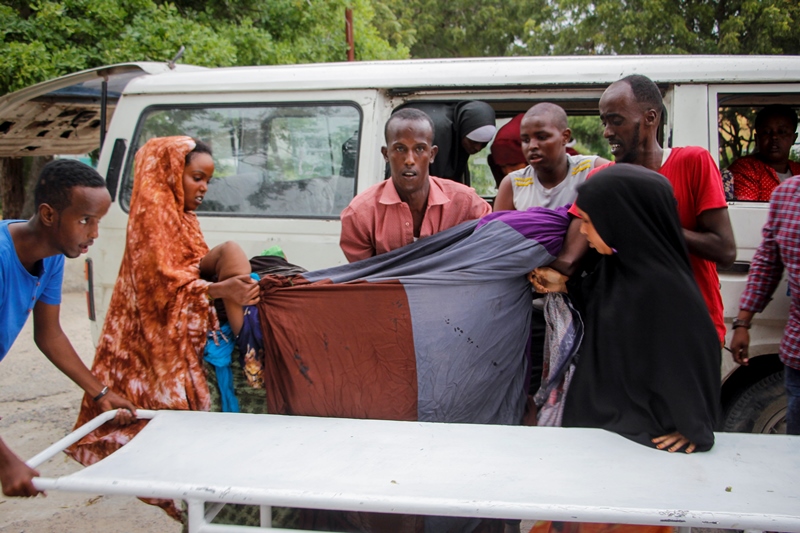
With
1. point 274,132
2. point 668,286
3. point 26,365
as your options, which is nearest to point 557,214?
point 668,286

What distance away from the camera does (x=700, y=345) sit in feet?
6.31

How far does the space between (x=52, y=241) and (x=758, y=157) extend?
130 inches

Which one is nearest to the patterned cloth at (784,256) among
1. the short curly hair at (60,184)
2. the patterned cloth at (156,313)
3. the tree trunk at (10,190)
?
the patterned cloth at (156,313)

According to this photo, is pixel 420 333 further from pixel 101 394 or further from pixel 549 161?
pixel 101 394

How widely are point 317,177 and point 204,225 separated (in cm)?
72

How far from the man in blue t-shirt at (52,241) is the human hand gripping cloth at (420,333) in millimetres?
636

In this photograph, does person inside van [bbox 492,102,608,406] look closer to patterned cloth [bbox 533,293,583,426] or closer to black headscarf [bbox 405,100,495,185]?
black headscarf [bbox 405,100,495,185]

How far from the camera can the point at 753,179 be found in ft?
10.4

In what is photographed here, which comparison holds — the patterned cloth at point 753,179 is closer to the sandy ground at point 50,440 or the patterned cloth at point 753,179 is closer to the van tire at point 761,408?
the van tire at point 761,408

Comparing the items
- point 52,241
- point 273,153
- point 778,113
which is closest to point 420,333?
point 52,241

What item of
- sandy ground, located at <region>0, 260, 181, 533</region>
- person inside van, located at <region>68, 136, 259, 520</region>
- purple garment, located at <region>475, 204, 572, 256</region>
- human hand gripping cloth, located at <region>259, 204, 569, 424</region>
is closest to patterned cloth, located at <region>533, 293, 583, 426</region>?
human hand gripping cloth, located at <region>259, 204, 569, 424</region>

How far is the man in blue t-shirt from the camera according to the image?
216cm

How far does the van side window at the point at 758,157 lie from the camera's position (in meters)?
3.13

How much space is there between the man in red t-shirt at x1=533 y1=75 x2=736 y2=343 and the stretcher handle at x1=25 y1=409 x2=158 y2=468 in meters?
1.51
